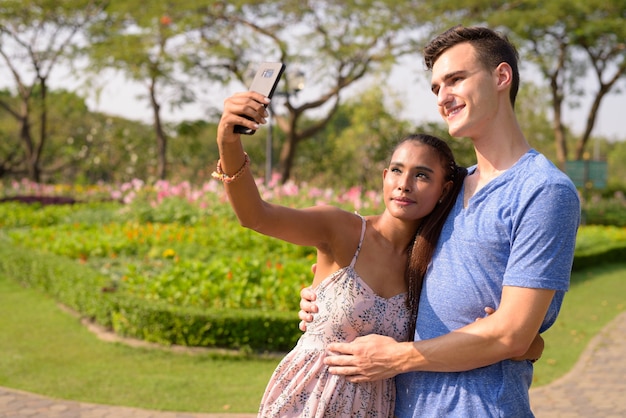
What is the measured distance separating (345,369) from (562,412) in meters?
4.02

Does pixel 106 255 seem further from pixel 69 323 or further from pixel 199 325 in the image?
pixel 199 325

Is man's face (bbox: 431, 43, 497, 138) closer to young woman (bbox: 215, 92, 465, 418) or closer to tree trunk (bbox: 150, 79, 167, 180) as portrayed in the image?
young woman (bbox: 215, 92, 465, 418)

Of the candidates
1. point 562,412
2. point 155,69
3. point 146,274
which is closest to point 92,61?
point 155,69

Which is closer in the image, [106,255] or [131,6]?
[106,255]

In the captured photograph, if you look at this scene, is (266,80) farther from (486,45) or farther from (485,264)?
(485,264)

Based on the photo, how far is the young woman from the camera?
6.39 ft

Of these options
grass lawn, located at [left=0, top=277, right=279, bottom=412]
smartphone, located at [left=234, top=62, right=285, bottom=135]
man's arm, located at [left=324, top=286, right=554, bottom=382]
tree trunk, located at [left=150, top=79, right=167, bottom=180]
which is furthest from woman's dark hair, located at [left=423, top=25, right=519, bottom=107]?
tree trunk, located at [left=150, top=79, right=167, bottom=180]

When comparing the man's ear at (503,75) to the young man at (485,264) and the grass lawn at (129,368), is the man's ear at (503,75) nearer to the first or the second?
the young man at (485,264)

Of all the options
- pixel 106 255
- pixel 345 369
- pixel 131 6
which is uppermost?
pixel 131 6

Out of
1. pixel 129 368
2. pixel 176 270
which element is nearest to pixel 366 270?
pixel 129 368

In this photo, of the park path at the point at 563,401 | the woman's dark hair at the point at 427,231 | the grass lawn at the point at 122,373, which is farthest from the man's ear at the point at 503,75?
the grass lawn at the point at 122,373

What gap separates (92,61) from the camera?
22766mm

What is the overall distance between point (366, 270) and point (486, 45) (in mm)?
692

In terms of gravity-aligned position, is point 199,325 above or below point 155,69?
below
